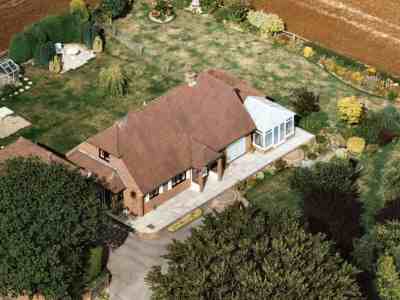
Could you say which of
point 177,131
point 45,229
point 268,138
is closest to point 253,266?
point 45,229

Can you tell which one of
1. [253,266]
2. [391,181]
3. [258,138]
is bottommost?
[391,181]

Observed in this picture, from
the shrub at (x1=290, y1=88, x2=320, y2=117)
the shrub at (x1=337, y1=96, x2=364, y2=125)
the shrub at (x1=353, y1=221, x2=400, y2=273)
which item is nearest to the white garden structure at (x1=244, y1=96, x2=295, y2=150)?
the shrub at (x1=290, y1=88, x2=320, y2=117)

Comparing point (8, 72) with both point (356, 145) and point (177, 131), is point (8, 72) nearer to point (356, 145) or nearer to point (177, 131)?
point (177, 131)

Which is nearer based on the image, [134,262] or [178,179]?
[134,262]

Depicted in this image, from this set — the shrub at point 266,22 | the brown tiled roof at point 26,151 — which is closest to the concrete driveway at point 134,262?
the brown tiled roof at point 26,151

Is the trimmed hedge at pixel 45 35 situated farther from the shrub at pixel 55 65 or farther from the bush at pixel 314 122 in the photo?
the bush at pixel 314 122

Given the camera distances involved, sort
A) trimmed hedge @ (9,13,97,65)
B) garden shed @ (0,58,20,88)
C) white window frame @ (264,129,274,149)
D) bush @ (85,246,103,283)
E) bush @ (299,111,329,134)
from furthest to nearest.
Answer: trimmed hedge @ (9,13,97,65) → garden shed @ (0,58,20,88) → bush @ (299,111,329,134) → white window frame @ (264,129,274,149) → bush @ (85,246,103,283)

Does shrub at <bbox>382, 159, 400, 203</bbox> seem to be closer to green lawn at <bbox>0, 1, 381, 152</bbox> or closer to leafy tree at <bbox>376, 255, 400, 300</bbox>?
green lawn at <bbox>0, 1, 381, 152</bbox>
